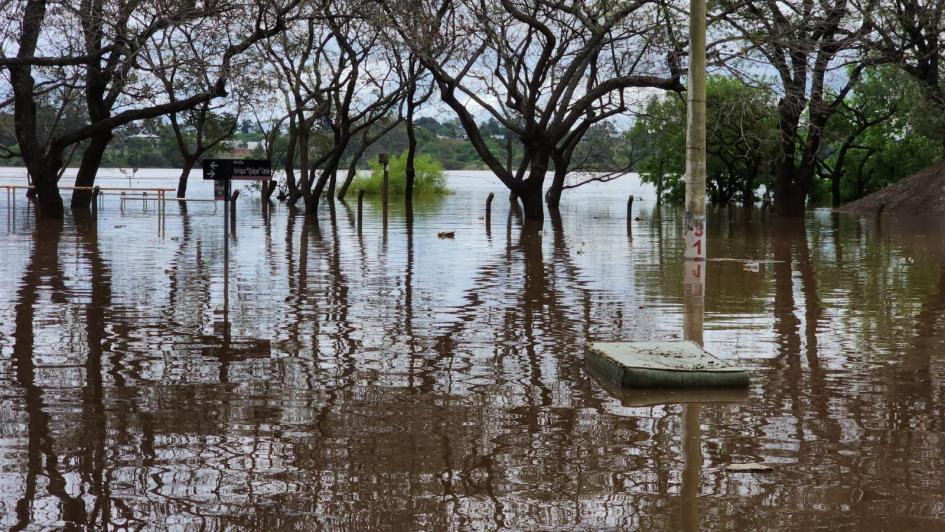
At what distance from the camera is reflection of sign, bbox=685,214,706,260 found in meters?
14.3

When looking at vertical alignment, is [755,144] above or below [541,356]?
above

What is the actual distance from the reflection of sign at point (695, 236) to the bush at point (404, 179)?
5881 cm

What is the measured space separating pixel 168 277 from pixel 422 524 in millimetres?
12755

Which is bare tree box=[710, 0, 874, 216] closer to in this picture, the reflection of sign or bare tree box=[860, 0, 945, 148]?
bare tree box=[860, 0, 945, 148]

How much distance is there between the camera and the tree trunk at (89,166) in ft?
129

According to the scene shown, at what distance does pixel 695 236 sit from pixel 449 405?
6.92 meters

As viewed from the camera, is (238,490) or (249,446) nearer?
(238,490)

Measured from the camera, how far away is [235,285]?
16484 mm

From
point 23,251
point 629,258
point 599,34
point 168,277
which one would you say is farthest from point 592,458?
point 599,34

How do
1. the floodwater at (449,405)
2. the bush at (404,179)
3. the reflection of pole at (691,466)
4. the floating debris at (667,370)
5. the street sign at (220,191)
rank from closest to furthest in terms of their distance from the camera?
1. the reflection of pole at (691,466)
2. the floodwater at (449,405)
3. the floating debris at (667,370)
4. the street sign at (220,191)
5. the bush at (404,179)

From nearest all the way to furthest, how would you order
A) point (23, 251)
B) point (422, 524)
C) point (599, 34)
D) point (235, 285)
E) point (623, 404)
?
1. point (422, 524)
2. point (623, 404)
3. point (235, 285)
4. point (23, 251)
5. point (599, 34)

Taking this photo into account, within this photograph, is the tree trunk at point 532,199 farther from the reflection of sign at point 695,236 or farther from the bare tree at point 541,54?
the reflection of sign at point 695,236

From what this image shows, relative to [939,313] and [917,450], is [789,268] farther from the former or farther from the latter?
[917,450]

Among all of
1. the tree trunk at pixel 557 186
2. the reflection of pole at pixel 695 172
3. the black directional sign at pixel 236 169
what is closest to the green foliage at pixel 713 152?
the tree trunk at pixel 557 186
